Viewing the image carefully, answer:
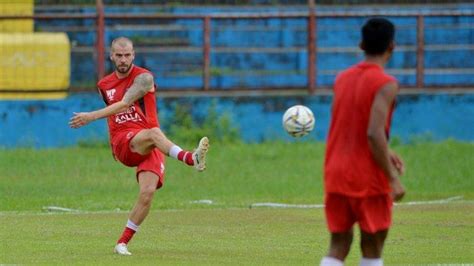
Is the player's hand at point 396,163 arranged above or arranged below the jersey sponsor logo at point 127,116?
above

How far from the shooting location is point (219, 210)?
20.2 metres

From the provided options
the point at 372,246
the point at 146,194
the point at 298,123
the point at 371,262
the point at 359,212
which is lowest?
the point at 146,194

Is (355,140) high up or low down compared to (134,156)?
up

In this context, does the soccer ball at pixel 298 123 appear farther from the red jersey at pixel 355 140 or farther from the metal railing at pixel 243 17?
the metal railing at pixel 243 17

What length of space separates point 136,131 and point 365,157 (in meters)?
5.31

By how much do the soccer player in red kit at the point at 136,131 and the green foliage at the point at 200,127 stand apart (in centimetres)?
1203

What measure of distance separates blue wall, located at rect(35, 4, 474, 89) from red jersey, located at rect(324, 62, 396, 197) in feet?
57.7

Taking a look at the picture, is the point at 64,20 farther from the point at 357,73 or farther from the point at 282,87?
the point at 357,73

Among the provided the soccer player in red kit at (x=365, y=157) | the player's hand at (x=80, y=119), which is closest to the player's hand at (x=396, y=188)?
the soccer player in red kit at (x=365, y=157)

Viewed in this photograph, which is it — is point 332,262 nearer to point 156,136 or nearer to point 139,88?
point 156,136

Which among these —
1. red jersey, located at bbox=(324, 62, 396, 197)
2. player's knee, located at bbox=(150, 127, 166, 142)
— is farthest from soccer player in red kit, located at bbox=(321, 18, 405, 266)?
player's knee, located at bbox=(150, 127, 166, 142)

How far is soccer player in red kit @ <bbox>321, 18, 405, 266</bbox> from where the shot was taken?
9398 mm

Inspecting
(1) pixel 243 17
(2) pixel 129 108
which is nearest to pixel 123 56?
(2) pixel 129 108

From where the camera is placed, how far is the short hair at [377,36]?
9547mm
